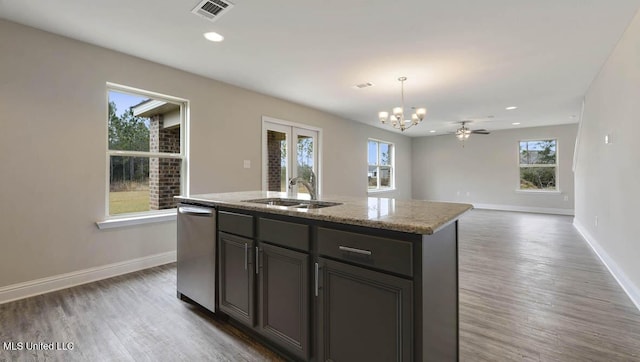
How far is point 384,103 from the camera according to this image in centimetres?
539

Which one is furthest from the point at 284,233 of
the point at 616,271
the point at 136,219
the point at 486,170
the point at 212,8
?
the point at 486,170

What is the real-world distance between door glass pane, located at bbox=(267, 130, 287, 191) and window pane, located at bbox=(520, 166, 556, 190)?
715cm

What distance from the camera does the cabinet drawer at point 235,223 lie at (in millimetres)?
1867

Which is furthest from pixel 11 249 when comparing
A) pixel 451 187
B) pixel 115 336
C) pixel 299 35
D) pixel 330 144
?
pixel 451 187

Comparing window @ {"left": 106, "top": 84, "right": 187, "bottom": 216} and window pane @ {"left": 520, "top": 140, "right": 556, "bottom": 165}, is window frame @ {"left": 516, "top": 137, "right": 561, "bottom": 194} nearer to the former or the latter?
window pane @ {"left": 520, "top": 140, "right": 556, "bottom": 165}

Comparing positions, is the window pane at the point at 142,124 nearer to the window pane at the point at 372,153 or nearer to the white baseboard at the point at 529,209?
the window pane at the point at 372,153

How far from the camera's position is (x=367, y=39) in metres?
2.85

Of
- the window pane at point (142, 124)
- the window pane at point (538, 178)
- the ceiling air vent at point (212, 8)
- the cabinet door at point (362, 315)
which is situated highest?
the ceiling air vent at point (212, 8)

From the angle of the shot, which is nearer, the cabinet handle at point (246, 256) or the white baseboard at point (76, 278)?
the cabinet handle at point (246, 256)

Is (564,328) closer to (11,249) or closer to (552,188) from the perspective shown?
(11,249)

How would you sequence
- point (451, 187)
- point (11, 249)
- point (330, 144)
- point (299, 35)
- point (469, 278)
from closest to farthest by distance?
point (11, 249), point (299, 35), point (469, 278), point (330, 144), point (451, 187)

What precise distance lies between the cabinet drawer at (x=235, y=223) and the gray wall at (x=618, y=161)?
314 cm

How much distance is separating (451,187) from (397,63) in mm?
7098

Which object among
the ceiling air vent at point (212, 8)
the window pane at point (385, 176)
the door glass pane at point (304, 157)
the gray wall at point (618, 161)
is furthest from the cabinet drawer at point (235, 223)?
the window pane at point (385, 176)
